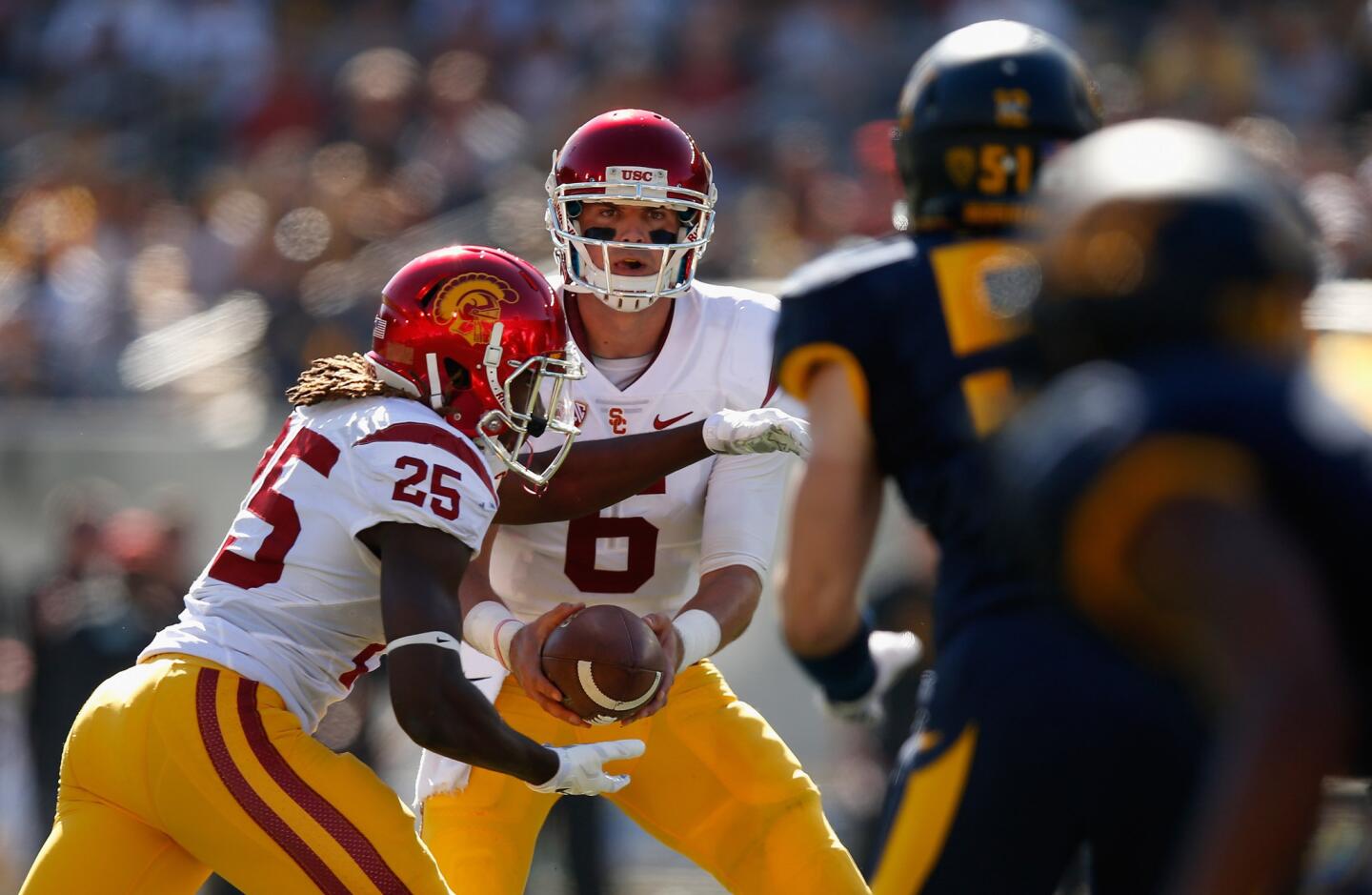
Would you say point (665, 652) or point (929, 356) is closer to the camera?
point (929, 356)

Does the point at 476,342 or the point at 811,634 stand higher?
the point at 476,342

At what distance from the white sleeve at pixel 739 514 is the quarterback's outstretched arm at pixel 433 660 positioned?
2.82ft

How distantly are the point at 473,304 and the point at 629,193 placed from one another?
0.63 meters

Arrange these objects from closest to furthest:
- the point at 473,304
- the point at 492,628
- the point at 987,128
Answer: the point at 987,128
the point at 473,304
the point at 492,628

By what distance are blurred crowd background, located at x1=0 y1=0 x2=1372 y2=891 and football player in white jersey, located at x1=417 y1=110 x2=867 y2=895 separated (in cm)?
357

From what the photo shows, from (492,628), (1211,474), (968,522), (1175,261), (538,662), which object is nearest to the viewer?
(1211,474)

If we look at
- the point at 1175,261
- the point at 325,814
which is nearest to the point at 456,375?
the point at 325,814

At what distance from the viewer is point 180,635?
10.2ft

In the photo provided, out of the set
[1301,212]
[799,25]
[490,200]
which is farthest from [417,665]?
[799,25]

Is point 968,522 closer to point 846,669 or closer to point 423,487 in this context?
point 846,669

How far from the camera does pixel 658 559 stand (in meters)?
3.93

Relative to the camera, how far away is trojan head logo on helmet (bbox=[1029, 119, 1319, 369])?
6.45 ft

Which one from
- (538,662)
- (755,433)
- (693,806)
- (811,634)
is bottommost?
(693,806)

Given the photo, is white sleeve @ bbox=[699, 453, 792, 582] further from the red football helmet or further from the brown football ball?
the red football helmet
